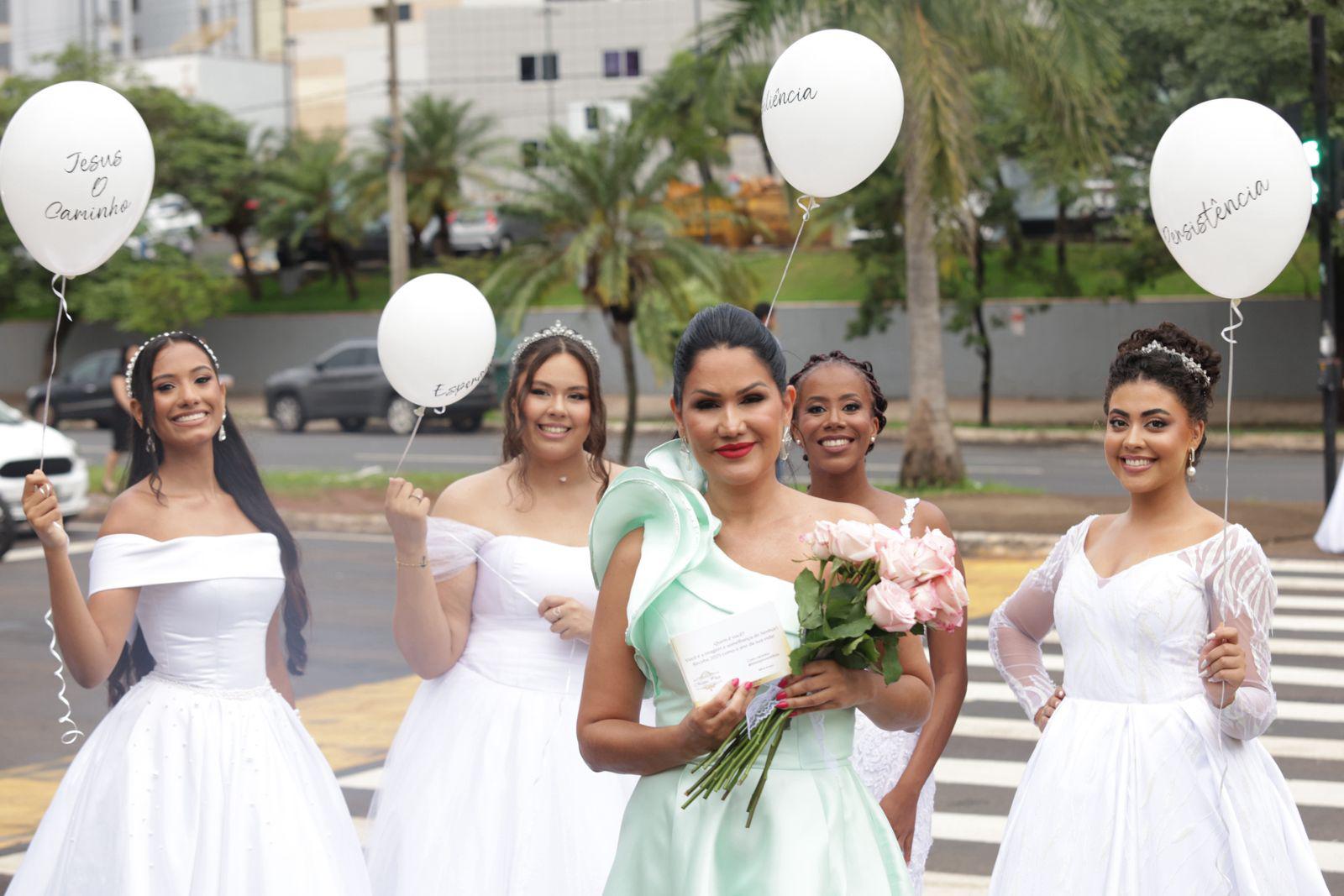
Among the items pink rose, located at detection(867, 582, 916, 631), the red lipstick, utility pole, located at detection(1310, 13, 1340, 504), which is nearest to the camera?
pink rose, located at detection(867, 582, 916, 631)

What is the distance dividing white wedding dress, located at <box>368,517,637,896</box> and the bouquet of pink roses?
1881 mm

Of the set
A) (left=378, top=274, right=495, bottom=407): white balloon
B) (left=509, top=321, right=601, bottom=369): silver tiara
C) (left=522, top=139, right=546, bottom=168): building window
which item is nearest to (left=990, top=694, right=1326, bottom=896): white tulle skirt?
(left=509, top=321, right=601, bottom=369): silver tiara

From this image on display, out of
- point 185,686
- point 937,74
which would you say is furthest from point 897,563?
point 937,74

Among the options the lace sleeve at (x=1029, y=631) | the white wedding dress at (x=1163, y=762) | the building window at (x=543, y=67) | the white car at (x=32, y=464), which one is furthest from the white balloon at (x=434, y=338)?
the building window at (x=543, y=67)

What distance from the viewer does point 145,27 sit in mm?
77500

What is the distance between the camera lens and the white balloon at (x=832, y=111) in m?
5.08

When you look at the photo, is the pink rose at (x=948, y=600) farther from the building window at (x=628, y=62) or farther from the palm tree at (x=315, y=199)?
the building window at (x=628, y=62)

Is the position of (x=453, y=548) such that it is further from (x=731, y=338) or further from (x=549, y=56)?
(x=549, y=56)

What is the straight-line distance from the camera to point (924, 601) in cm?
311

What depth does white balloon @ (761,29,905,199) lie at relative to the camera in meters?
5.08

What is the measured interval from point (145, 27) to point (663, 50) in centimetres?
3350

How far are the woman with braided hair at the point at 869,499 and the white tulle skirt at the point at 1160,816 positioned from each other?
0.38 metres

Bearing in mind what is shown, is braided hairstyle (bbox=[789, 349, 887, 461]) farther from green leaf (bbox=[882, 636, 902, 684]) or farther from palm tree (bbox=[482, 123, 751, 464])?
palm tree (bbox=[482, 123, 751, 464])

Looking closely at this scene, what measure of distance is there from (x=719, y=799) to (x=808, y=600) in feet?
1.46
